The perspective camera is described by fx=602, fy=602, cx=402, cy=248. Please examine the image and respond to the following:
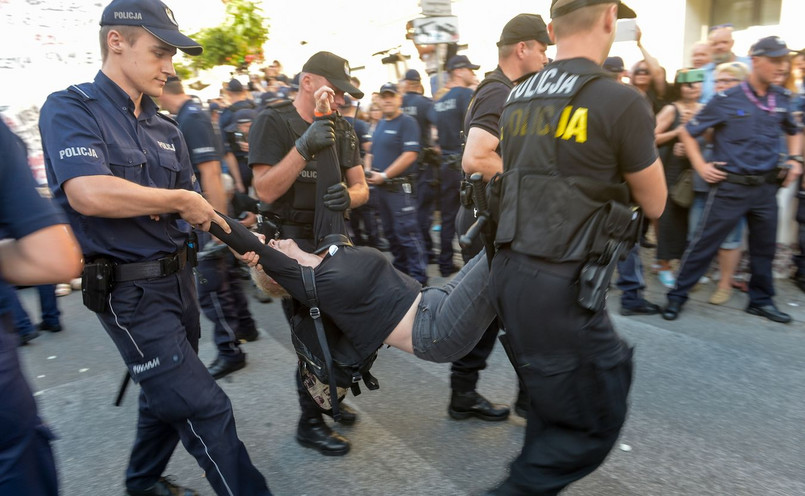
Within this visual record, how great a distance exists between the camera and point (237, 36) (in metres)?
23.7

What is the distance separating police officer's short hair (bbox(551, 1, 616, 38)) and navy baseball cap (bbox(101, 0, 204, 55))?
1.41 m

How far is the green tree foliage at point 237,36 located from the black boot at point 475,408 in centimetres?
2212

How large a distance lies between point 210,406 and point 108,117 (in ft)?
3.79

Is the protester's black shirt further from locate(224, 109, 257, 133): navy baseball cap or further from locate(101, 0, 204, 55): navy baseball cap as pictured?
locate(224, 109, 257, 133): navy baseball cap

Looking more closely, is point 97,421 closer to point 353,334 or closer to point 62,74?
point 353,334

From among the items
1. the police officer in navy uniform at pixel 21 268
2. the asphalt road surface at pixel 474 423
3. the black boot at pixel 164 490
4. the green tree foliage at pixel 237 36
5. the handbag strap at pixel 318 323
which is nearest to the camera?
the police officer in navy uniform at pixel 21 268

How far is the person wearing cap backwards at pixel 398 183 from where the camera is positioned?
6.07 meters

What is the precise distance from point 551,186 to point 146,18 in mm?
1602

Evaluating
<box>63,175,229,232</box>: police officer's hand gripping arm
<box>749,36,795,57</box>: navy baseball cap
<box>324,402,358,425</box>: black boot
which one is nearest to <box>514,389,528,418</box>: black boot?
<box>324,402,358,425</box>: black boot

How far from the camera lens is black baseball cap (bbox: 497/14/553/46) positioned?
3295 millimetres

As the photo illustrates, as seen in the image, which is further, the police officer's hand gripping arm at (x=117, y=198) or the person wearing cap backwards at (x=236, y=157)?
the person wearing cap backwards at (x=236, y=157)

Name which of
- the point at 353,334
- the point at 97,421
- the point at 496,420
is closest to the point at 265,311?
the point at 97,421

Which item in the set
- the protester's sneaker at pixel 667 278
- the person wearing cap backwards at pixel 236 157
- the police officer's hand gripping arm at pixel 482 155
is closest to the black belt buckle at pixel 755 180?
the protester's sneaker at pixel 667 278

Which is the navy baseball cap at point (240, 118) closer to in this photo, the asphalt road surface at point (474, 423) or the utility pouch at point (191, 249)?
the asphalt road surface at point (474, 423)
